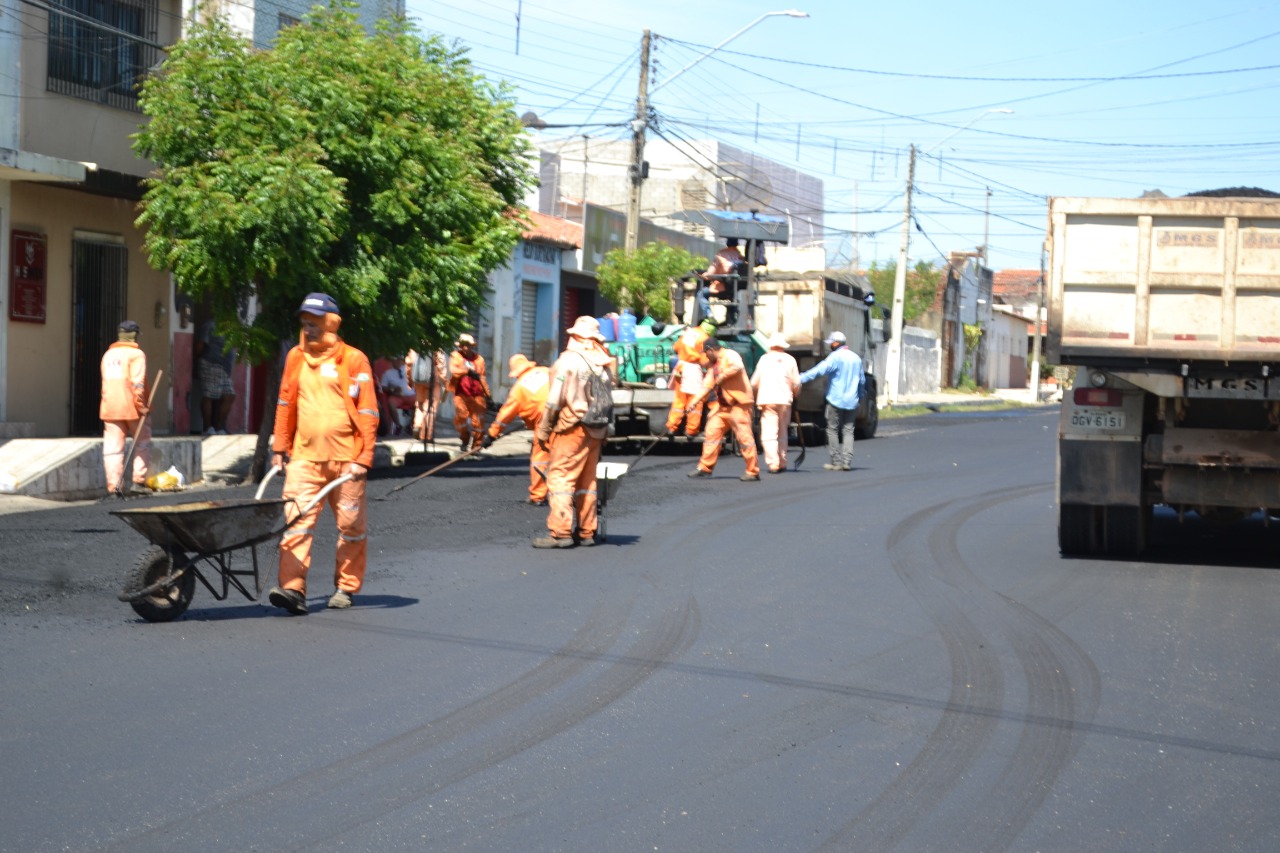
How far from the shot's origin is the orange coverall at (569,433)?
40.3 ft

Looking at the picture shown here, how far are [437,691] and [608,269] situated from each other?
27.6m

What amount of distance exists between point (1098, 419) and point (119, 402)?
9.32 metres

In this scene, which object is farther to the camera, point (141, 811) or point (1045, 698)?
point (1045, 698)

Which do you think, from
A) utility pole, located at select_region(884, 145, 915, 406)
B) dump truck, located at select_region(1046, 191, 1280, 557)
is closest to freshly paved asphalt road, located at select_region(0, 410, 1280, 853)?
dump truck, located at select_region(1046, 191, 1280, 557)

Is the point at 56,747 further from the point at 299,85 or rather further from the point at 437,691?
the point at 299,85

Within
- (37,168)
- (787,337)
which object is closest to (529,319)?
(787,337)

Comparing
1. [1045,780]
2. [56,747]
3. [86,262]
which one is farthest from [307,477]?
[86,262]

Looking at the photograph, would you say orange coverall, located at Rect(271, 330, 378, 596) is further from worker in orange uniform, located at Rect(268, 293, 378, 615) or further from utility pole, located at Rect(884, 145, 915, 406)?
utility pole, located at Rect(884, 145, 915, 406)

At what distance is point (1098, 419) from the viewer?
11805mm

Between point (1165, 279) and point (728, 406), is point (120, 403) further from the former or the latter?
point (1165, 279)

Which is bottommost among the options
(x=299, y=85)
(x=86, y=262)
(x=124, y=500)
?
(x=124, y=500)

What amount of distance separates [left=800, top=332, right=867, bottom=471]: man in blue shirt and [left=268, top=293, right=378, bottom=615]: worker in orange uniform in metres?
11.4

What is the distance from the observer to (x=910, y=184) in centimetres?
4247

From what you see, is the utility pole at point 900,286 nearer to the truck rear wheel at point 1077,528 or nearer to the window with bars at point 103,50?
the window with bars at point 103,50
